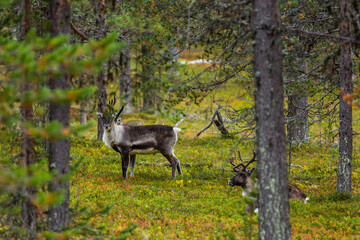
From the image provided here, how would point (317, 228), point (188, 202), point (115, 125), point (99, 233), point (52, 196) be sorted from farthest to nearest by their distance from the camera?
point (115, 125) → point (188, 202) → point (317, 228) → point (99, 233) → point (52, 196)

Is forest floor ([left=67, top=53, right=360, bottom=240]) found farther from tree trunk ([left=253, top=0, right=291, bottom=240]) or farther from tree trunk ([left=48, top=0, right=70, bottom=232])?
tree trunk ([left=253, top=0, right=291, bottom=240])

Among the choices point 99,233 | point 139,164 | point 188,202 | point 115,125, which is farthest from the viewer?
point 139,164

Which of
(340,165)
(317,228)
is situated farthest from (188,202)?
(340,165)

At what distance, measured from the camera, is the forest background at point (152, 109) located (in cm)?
530

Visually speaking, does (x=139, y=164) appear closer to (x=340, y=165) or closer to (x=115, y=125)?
(x=115, y=125)

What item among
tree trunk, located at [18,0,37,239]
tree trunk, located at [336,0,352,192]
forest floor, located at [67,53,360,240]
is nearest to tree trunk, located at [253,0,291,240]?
forest floor, located at [67,53,360,240]

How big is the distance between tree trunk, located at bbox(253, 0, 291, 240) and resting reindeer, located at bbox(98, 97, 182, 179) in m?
8.71

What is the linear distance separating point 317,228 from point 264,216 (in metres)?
4.16

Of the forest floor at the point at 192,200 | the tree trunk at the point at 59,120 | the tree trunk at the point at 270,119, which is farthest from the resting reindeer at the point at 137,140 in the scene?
the tree trunk at the point at 270,119

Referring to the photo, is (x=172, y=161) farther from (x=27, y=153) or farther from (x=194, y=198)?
(x=27, y=153)

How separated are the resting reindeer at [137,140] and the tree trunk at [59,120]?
808 cm

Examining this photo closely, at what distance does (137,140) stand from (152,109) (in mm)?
8904

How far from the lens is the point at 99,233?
624cm

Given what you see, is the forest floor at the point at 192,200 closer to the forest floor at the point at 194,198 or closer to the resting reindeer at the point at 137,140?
the forest floor at the point at 194,198
